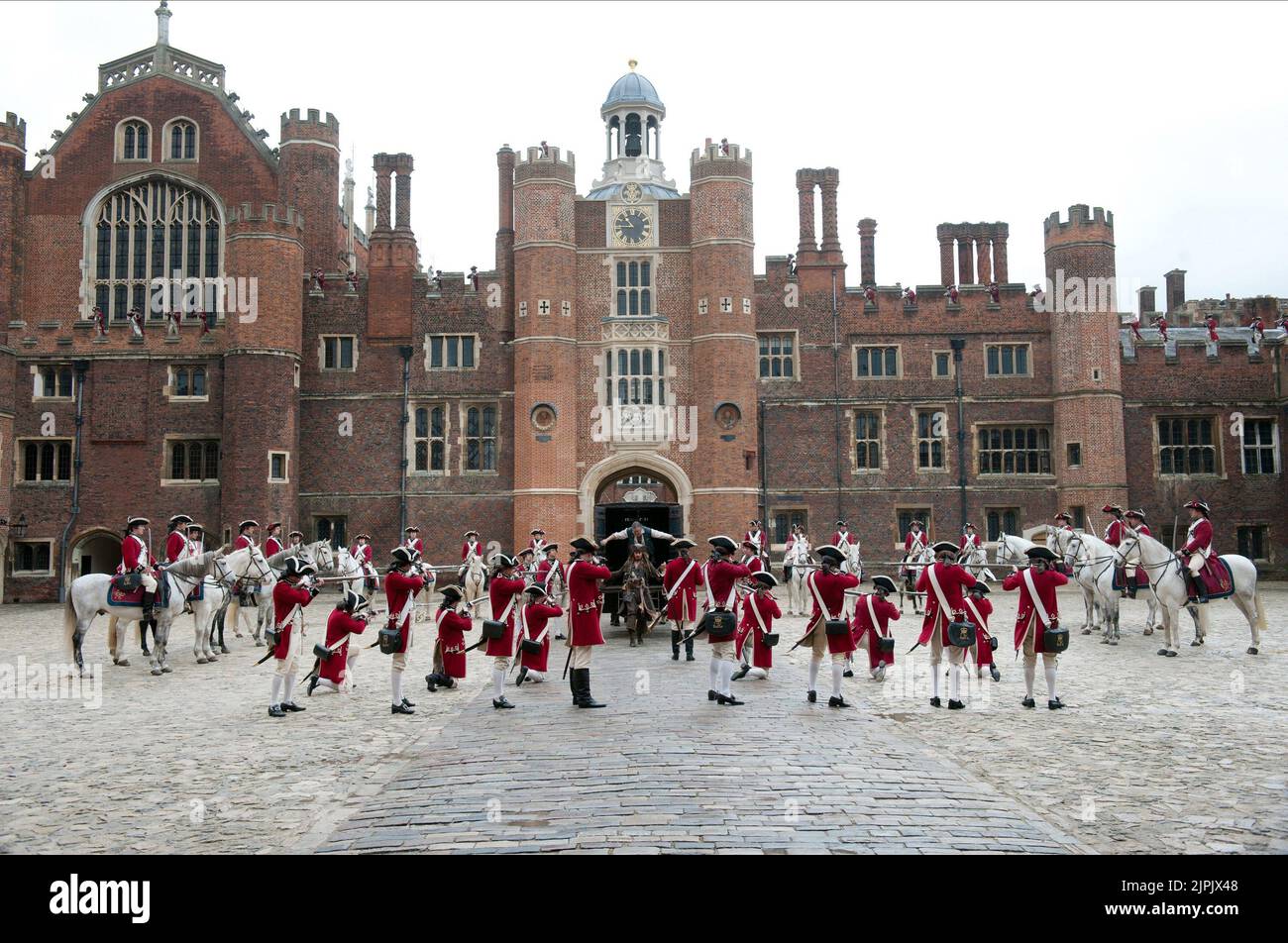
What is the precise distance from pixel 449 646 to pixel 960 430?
2436cm

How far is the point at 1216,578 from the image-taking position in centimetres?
1617

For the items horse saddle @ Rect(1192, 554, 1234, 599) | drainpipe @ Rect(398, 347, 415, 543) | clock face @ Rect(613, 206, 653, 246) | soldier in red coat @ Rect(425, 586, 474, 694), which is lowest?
soldier in red coat @ Rect(425, 586, 474, 694)

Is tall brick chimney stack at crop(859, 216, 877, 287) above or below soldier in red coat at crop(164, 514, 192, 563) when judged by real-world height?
above

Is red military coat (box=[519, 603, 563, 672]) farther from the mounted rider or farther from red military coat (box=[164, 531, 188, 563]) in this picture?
red military coat (box=[164, 531, 188, 563])

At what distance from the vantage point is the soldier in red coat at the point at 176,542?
1650 centimetres

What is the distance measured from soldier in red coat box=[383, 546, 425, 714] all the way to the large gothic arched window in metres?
27.0

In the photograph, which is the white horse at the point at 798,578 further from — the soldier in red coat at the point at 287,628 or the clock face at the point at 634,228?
the soldier in red coat at the point at 287,628

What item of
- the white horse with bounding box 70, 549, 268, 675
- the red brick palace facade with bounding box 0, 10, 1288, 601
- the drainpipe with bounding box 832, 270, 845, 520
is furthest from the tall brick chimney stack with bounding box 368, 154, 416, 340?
the white horse with bounding box 70, 549, 268, 675

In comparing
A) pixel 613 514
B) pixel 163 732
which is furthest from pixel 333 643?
pixel 613 514

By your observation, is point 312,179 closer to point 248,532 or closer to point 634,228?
point 634,228

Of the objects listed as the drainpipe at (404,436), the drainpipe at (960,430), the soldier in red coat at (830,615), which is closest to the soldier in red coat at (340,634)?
the soldier in red coat at (830,615)

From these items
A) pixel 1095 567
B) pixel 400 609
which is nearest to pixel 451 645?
pixel 400 609

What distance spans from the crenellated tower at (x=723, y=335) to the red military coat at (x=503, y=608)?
19.8 m

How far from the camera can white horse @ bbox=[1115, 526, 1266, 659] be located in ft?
53.0
